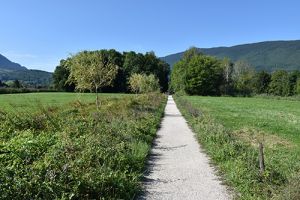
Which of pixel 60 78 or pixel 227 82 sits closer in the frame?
pixel 227 82

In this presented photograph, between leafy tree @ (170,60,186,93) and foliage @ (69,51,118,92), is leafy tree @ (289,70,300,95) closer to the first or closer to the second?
leafy tree @ (170,60,186,93)

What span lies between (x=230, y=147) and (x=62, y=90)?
363 feet

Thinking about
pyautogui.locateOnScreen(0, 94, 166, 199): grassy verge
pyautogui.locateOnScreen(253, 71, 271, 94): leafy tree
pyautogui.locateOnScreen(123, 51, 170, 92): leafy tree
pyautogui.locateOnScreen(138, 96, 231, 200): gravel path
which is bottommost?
pyautogui.locateOnScreen(138, 96, 231, 200): gravel path

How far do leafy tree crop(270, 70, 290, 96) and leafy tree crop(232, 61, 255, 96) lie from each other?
23.9 ft

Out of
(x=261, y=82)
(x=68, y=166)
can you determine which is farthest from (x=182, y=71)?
(x=68, y=166)

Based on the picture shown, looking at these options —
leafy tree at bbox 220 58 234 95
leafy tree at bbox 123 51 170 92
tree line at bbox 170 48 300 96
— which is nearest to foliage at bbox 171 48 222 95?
tree line at bbox 170 48 300 96

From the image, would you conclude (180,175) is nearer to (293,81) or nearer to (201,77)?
(201,77)

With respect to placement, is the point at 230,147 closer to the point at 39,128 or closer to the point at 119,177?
the point at 119,177

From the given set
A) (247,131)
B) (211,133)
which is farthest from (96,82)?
(211,133)

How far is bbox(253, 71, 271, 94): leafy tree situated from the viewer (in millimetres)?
133375

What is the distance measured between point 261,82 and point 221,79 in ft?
91.6

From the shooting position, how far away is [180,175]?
984 centimetres

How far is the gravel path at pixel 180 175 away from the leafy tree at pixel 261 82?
123048mm

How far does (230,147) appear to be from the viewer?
41.0 ft
